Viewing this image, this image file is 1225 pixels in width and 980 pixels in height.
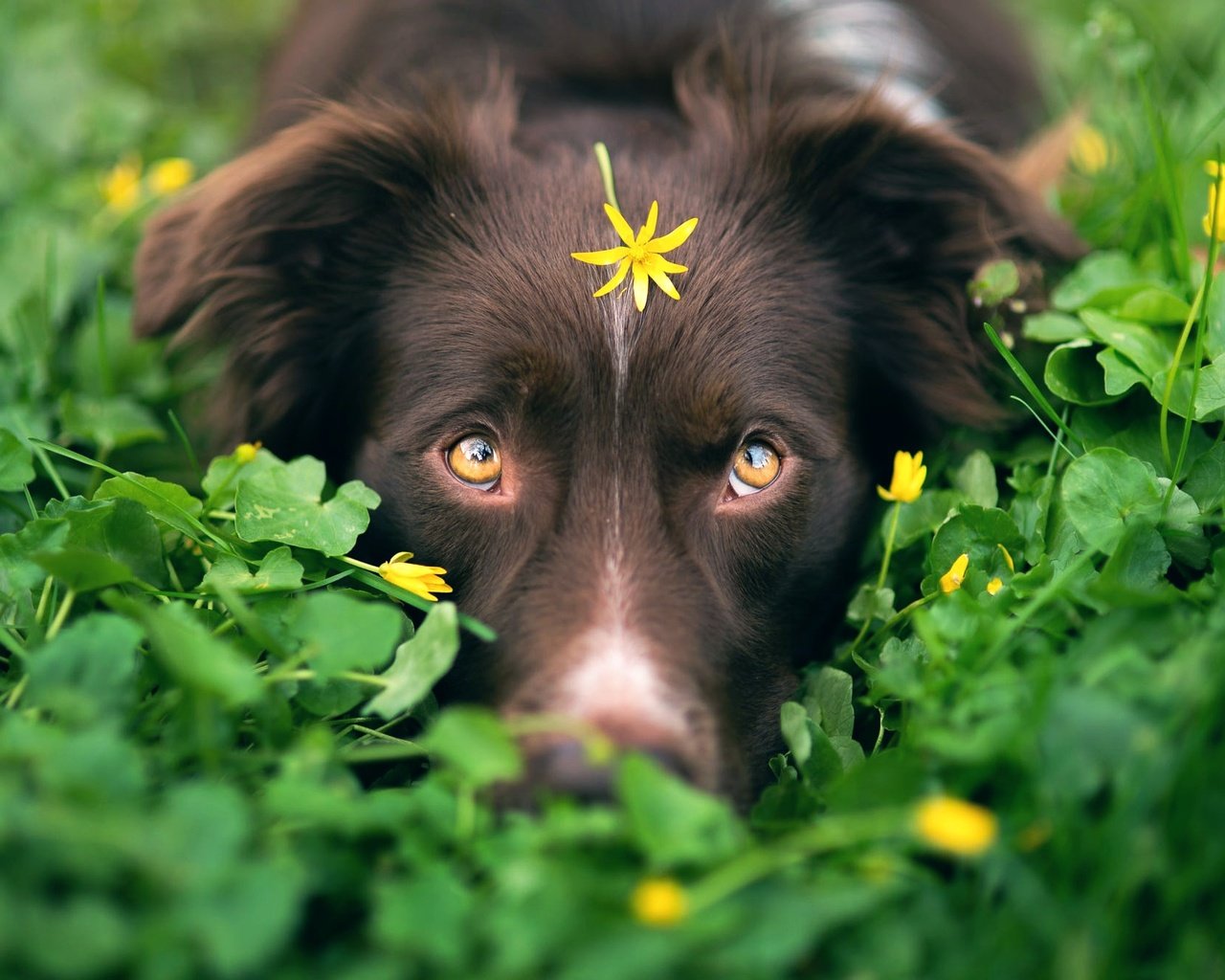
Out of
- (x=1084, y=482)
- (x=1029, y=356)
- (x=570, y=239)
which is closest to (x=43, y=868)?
(x=570, y=239)

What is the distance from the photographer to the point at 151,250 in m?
3.08

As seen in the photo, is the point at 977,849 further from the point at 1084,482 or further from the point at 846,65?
the point at 846,65

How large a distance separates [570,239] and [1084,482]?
1.20 m

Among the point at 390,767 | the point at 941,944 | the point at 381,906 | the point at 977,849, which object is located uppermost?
the point at 977,849

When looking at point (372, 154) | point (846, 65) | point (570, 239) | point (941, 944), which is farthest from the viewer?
point (846, 65)

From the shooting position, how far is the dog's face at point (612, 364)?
7.89ft

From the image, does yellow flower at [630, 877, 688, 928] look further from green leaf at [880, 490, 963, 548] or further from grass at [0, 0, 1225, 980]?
green leaf at [880, 490, 963, 548]

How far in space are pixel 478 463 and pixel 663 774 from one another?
1079mm

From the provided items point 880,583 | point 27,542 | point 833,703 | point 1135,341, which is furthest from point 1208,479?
point 27,542

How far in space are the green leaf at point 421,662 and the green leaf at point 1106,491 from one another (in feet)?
3.97

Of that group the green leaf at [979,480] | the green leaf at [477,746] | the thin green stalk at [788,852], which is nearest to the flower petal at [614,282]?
the green leaf at [979,480]

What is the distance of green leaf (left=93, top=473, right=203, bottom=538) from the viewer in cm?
237

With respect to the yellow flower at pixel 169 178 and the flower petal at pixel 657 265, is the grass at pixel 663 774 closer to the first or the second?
the flower petal at pixel 657 265

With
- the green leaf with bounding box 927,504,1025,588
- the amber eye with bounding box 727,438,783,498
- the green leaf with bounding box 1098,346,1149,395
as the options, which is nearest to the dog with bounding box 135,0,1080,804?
the amber eye with bounding box 727,438,783,498
